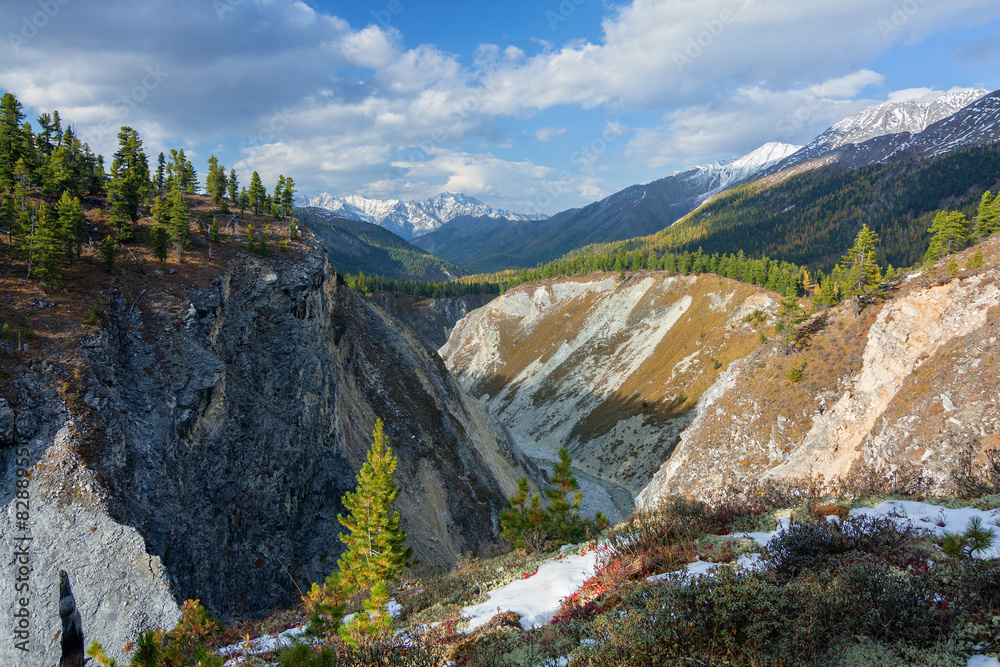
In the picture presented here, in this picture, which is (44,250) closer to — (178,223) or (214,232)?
(178,223)

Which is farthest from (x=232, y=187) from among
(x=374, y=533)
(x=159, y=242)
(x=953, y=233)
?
(x=953, y=233)

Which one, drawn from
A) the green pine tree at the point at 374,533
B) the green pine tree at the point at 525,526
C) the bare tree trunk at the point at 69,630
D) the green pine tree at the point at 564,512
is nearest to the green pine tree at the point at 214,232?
the green pine tree at the point at 374,533

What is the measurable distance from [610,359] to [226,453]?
8858cm

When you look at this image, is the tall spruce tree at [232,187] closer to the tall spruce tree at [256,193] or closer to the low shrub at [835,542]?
the tall spruce tree at [256,193]

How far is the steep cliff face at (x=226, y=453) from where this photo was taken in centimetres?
2162

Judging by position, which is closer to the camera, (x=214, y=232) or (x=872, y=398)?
(x=872, y=398)

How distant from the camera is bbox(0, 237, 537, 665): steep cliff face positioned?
70.9ft

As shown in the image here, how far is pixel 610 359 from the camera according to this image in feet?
355

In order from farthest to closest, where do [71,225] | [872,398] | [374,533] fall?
[872,398], [71,225], [374,533]

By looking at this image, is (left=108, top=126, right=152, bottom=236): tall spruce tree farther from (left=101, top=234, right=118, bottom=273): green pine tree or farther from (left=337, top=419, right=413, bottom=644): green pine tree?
(left=337, top=419, right=413, bottom=644): green pine tree

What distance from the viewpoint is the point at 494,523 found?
4753cm

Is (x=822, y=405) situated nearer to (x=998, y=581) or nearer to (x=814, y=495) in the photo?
Answer: (x=814, y=495)

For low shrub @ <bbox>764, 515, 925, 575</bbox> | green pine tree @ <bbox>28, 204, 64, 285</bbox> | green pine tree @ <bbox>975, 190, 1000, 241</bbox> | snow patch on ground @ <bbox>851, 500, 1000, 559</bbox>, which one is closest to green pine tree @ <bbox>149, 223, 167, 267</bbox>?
green pine tree @ <bbox>28, 204, 64, 285</bbox>

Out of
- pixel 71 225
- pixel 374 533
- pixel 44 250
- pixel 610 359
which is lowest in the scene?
pixel 610 359
